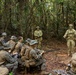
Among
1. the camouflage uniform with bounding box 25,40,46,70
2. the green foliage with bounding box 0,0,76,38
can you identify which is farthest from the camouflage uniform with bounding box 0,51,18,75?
the green foliage with bounding box 0,0,76,38

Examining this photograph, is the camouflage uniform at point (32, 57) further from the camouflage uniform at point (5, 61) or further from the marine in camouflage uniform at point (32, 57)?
the camouflage uniform at point (5, 61)

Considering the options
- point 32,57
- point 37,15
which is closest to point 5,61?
point 32,57

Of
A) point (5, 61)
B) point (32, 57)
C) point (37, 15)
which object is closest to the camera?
point (5, 61)

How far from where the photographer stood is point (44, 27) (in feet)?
71.1

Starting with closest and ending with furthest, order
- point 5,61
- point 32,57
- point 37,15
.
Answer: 1. point 5,61
2. point 32,57
3. point 37,15

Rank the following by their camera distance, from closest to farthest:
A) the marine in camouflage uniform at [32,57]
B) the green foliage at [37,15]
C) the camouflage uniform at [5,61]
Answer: the camouflage uniform at [5,61], the marine in camouflage uniform at [32,57], the green foliage at [37,15]

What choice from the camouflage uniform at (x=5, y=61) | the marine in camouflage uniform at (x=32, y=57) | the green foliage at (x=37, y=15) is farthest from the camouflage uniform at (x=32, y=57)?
the green foliage at (x=37, y=15)

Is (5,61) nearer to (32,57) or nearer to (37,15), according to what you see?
(32,57)

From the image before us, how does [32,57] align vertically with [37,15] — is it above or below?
below

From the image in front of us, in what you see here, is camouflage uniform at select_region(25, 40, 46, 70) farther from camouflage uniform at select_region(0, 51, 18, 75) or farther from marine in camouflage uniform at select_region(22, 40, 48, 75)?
camouflage uniform at select_region(0, 51, 18, 75)

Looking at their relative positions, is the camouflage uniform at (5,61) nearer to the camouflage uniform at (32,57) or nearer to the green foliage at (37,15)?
the camouflage uniform at (32,57)

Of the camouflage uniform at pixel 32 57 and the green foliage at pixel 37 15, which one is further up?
the green foliage at pixel 37 15

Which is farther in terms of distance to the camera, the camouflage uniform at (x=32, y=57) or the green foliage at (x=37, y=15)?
the green foliage at (x=37, y=15)

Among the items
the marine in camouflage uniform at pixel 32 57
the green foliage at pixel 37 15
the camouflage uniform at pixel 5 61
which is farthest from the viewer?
the green foliage at pixel 37 15
